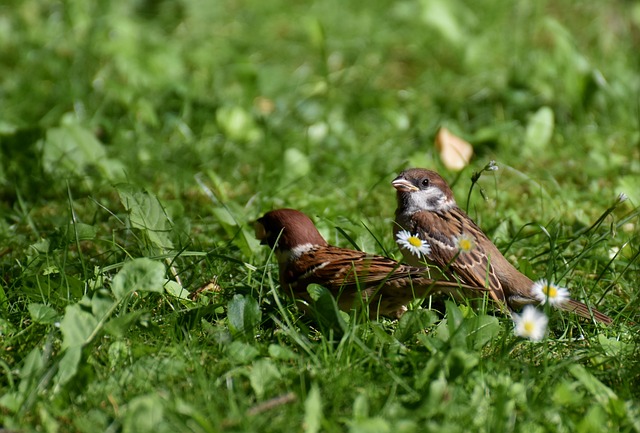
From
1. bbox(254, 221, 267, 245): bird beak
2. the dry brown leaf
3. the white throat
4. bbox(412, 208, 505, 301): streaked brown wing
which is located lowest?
the dry brown leaf

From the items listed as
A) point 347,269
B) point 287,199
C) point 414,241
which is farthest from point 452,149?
point 347,269

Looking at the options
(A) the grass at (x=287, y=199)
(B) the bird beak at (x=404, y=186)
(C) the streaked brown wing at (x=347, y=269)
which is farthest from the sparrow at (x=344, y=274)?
(B) the bird beak at (x=404, y=186)

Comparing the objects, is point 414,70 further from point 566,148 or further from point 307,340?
point 307,340

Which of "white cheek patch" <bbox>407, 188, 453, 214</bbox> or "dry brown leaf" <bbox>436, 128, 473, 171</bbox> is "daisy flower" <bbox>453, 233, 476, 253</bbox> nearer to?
"white cheek patch" <bbox>407, 188, 453, 214</bbox>

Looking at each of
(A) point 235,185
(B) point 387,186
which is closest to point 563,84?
(B) point 387,186

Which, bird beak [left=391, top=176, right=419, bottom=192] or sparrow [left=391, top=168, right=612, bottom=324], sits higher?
bird beak [left=391, top=176, right=419, bottom=192]

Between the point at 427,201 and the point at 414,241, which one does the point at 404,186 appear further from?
the point at 414,241

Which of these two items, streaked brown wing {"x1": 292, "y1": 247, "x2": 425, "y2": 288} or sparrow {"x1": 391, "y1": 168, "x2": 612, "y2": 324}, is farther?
sparrow {"x1": 391, "y1": 168, "x2": 612, "y2": 324}

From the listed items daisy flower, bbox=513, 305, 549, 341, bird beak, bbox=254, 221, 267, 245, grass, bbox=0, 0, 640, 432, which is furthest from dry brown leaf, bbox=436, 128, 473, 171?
daisy flower, bbox=513, 305, 549, 341
